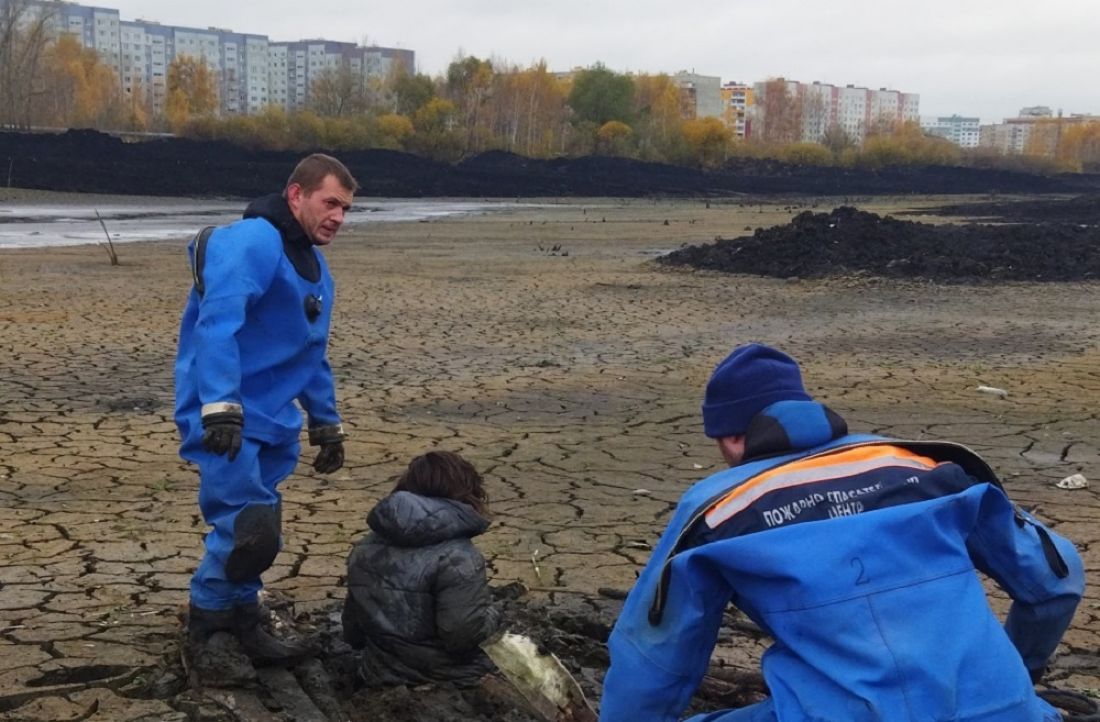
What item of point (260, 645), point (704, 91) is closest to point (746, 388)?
point (260, 645)

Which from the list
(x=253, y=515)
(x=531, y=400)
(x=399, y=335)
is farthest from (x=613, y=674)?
(x=399, y=335)

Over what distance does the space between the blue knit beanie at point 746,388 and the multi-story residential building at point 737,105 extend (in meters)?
177

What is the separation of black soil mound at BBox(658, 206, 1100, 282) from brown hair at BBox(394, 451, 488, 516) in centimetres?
1735

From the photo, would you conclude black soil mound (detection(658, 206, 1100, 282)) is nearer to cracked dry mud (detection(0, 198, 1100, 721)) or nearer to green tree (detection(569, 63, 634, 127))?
cracked dry mud (detection(0, 198, 1100, 721))

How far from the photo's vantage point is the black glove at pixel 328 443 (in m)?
4.61

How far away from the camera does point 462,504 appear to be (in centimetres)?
405

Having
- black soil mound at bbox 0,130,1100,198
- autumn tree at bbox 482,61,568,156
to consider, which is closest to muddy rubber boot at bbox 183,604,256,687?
black soil mound at bbox 0,130,1100,198

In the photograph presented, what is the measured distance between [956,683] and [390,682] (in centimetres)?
222

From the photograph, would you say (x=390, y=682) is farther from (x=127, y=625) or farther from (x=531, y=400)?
(x=531, y=400)

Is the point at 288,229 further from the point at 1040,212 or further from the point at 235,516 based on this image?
the point at 1040,212

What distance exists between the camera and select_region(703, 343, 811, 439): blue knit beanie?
2557 millimetres

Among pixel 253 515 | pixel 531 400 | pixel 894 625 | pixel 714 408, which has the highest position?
pixel 714 408

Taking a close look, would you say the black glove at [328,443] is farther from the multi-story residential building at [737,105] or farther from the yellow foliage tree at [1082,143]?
the multi-story residential building at [737,105]

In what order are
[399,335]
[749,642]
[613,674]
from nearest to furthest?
1. [613,674]
2. [749,642]
3. [399,335]
